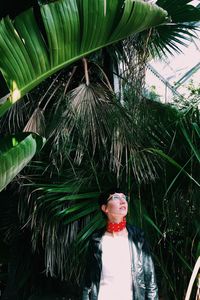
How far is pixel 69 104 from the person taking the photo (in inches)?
118

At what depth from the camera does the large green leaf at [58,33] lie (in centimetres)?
247

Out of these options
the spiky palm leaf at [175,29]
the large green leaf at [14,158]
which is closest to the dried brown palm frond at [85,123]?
the spiky palm leaf at [175,29]

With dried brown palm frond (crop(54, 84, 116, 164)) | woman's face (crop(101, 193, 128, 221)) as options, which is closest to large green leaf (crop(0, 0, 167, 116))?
dried brown palm frond (crop(54, 84, 116, 164))

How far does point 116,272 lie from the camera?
6.31ft

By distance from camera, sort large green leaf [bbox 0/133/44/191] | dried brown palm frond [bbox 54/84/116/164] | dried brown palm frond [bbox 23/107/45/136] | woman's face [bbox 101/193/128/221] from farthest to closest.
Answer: dried brown palm frond [bbox 23/107/45/136] → dried brown palm frond [bbox 54/84/116/164] → woman's face [bbox 101/193/128/221] → large green leaf [bbox 0/133/44/191]

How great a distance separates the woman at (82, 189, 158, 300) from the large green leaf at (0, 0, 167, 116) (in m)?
0.84

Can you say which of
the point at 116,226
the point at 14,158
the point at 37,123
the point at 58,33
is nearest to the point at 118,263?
the point at 116,226

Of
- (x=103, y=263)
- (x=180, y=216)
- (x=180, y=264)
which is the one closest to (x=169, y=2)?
(x=180, y=216)

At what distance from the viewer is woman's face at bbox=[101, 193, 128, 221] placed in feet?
6.46

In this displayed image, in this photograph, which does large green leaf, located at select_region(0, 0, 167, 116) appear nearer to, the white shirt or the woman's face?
the woman's face

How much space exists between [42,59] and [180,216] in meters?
1.17

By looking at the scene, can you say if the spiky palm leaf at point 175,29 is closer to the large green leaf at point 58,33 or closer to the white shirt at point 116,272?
the large green leaf at point 58,33

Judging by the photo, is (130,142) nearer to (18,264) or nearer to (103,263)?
(103,263)

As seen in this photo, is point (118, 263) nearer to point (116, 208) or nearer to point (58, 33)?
point (116, 208)
